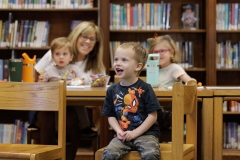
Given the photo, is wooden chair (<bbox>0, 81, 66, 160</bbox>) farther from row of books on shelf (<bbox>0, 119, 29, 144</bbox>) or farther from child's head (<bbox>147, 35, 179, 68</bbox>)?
row of books on shelf (<bbox>0, 119, 29, 144</bbox>)

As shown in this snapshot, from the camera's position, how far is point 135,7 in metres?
4.48

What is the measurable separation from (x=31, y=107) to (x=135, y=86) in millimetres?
525

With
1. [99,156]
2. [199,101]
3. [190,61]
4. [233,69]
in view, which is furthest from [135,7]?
[99,156]

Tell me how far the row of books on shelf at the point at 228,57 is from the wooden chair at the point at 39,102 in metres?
2.54

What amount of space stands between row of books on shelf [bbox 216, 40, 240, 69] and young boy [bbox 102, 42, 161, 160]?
93.0 inches

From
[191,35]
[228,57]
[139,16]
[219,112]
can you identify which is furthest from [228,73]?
[219,112]

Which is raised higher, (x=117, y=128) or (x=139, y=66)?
(x=139, y=66)

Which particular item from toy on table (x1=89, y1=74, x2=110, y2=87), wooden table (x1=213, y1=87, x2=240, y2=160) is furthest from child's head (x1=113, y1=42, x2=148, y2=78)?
toy on table (x1=89, y1=74, x2=110, y2=87)

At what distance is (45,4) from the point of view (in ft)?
14.7

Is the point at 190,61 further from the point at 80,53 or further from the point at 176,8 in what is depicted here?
the point at 80,53

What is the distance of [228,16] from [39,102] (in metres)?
2.66

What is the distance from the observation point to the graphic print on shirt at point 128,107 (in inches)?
84.3

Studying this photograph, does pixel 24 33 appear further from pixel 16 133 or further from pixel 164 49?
pixel 164 49

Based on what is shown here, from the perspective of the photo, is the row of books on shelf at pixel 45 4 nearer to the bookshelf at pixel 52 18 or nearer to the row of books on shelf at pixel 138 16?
the bookshelf at pixel 52 18
